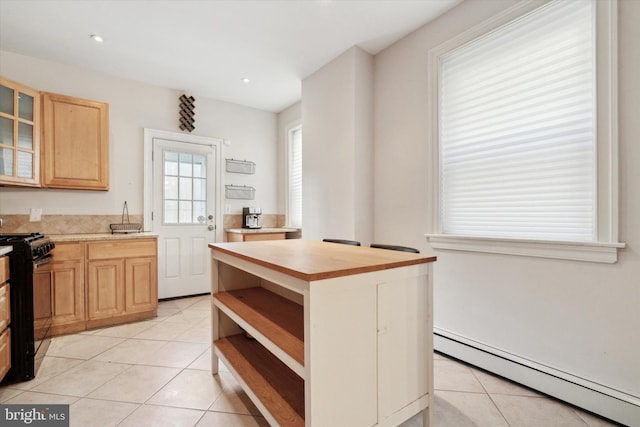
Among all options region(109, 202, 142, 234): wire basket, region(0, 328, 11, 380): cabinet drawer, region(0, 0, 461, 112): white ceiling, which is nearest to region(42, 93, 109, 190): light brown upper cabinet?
region(109, 202, 142, 234): wire basket

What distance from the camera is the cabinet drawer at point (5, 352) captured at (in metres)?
1.78

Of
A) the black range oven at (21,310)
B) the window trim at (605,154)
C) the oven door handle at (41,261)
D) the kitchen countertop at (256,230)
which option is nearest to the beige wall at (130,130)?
the kitchen countertop at (256,230)

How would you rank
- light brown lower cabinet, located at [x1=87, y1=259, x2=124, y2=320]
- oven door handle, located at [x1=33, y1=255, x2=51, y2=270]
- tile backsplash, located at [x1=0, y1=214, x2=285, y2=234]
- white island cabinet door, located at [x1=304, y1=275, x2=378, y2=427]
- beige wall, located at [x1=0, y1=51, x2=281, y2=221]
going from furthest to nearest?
beige wall, located at [x1=0, y1=51, x2=281, y2=221]
tile backsplash, located at [x1=0, y1=214, x2=285, y2=234]
light brown lower cabinet, located at [x1=87, y1=259, x2=124, y2=320]
oven door handle, located at [x1=33, y1=255, x2=51, y2=270]
white island cabinet door, located at [x1=304, y1=275, x2=378, y2=427]

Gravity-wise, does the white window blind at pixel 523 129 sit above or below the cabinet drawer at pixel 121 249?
above

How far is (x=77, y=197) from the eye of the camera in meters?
3.27

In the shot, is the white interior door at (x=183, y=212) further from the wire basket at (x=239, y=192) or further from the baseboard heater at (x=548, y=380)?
the baseboard heater at (x=548, y=380)

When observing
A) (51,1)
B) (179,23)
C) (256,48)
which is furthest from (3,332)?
(256,48)

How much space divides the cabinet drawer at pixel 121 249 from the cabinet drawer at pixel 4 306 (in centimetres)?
96

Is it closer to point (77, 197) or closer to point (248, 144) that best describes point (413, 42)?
point (248, 144)

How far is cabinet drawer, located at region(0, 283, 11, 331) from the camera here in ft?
5.87

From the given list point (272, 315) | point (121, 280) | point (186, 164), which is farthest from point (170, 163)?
point (272, 315)

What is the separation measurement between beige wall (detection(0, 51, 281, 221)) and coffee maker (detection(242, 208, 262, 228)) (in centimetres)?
15

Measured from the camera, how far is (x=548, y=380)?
5.89ft

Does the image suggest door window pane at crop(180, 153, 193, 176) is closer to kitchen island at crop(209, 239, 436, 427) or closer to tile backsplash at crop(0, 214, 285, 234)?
tile backsplash at crop(0, 214, 285, 234)
